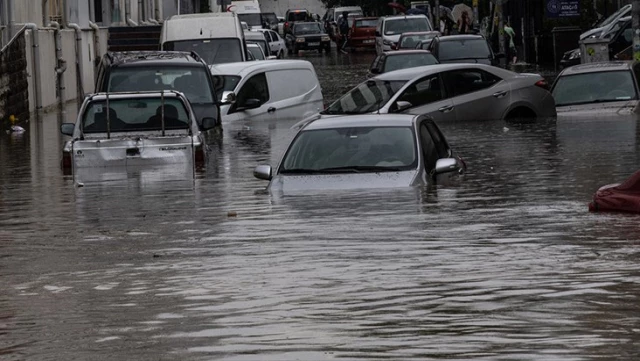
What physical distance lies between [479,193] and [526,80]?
450 inches

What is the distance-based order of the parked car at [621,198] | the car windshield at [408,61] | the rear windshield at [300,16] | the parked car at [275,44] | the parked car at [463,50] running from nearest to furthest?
the parked car at [621,198]
the car windshield at [408,61]
the parked car at [463,50]
the parked car at [275,44]
the rear windshield at [300,16]

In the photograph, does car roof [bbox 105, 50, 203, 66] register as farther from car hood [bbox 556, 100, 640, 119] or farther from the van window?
car hood [bbox 556, 100, 640, 119]

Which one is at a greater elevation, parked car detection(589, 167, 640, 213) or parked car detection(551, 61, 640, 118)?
parked car detection(551, 61, 640, 118)

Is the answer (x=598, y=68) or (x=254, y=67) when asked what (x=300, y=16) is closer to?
(x=254, y=67)

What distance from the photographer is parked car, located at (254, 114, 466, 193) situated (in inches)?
590

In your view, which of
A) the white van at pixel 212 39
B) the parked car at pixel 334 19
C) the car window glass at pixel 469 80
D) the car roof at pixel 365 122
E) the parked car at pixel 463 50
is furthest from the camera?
the parked car at pixel 334 19

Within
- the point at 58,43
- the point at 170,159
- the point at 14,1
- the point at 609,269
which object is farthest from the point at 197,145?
the point at 58,43

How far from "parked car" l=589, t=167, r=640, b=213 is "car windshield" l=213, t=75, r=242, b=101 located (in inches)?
560

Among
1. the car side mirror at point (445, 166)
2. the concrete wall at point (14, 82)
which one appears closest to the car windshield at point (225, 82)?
the concrete wall at point (14, 82)

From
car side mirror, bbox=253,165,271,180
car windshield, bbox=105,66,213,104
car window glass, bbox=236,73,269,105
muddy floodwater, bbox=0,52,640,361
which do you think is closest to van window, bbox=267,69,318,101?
car window glass, bbox=236,73,269,105

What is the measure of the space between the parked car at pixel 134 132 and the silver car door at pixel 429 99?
21.8 feet

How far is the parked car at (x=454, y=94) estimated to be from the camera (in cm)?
2584

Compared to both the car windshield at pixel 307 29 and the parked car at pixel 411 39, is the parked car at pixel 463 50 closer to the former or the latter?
the parked car at pixel 411 39

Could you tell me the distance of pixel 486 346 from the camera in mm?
7758
